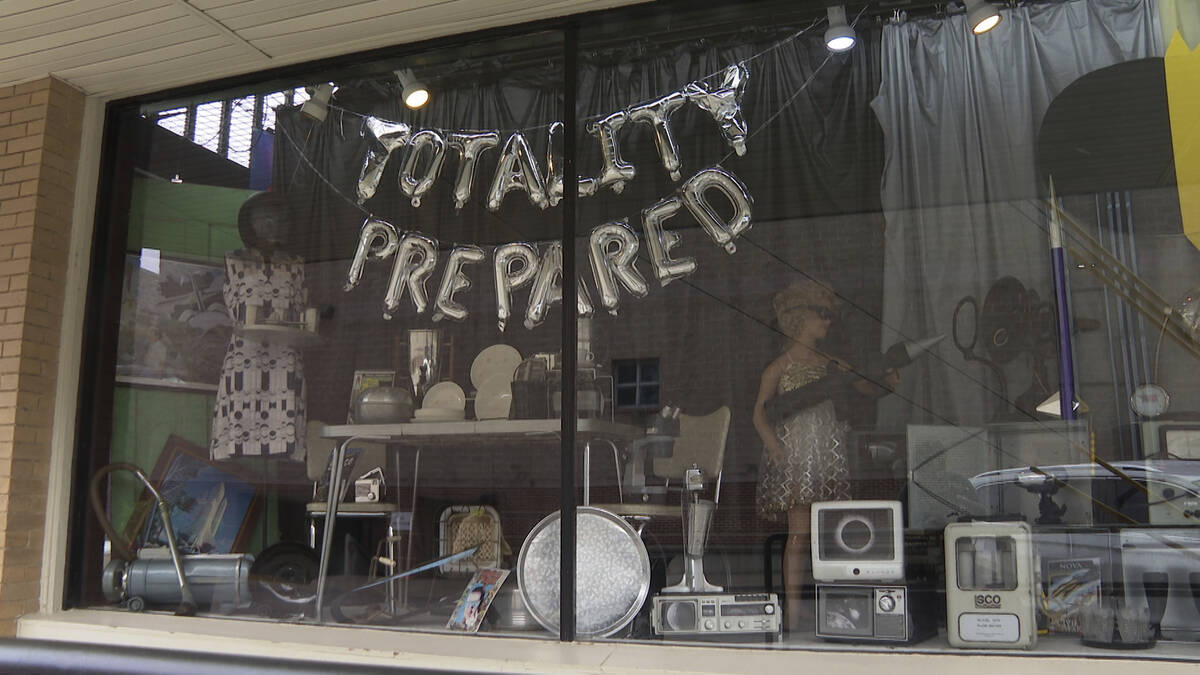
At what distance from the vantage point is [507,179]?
4.34 meters

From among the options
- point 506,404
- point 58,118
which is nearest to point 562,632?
point 506,404

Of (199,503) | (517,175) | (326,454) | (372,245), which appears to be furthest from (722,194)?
(199,503)

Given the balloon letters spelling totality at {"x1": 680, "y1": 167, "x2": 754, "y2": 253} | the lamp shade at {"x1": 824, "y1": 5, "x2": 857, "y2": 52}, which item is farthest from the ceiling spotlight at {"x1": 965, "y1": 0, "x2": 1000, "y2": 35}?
the balloon letters spelling totality at {"x1": 680, "y1": 167, "x2": 754, "y2": 253}

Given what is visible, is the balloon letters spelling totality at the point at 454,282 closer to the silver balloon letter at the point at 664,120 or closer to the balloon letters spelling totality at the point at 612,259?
the balloon letters spelling totality at the point at 612,259

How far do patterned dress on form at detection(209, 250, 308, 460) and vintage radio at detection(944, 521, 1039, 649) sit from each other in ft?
9.29

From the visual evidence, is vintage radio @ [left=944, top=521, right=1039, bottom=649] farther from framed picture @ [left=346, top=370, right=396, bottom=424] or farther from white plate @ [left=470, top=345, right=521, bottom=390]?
framed picture @ [left=346, top=370, right=396, bottom=424]

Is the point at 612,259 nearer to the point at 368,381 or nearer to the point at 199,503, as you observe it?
the point at 368,381

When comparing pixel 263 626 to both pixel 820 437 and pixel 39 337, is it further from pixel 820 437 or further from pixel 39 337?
pixel 820 437

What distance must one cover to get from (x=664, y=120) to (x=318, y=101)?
4.96 feet

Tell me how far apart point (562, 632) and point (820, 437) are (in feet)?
4.05

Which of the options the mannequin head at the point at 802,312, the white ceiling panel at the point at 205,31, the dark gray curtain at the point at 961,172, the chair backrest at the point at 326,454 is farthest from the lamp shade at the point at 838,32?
the chair backrest at the point at 326,454

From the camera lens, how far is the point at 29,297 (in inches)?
161

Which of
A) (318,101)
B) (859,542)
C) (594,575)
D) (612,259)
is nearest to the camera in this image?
(859,542)

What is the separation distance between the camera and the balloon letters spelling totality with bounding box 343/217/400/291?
181 inches
